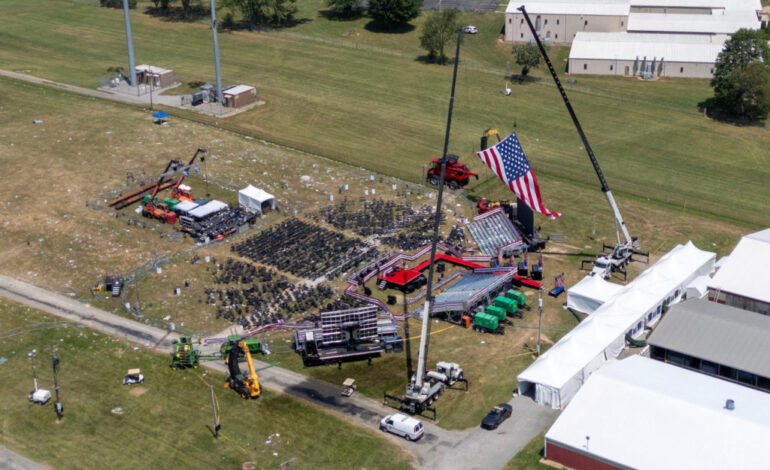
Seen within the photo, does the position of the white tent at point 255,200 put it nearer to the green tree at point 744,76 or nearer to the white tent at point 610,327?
the white tent at point 610,327

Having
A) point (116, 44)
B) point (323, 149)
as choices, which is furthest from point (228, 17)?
point (323, 149)

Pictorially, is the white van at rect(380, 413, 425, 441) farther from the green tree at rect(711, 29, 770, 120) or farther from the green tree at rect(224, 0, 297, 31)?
the green tree at rect(224, 0, 297, 31)

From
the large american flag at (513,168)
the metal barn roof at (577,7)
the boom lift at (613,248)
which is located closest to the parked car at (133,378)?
the large american flag at (513,168)

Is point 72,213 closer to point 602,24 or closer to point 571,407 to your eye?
point 571,407

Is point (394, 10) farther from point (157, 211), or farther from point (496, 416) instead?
point (496, 416)

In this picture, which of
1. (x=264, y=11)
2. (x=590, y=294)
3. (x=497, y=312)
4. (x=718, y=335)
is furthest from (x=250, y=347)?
(x=264, y=11)
